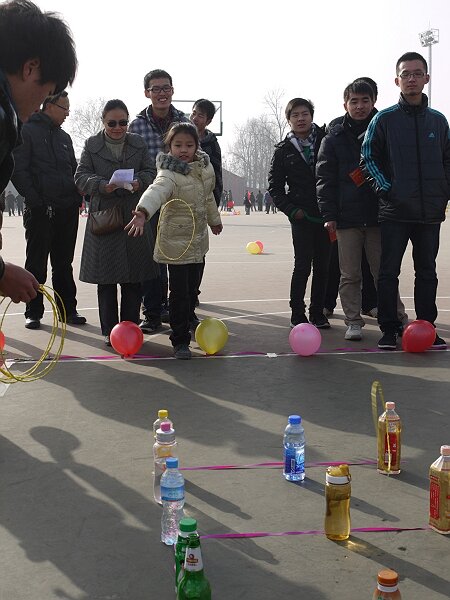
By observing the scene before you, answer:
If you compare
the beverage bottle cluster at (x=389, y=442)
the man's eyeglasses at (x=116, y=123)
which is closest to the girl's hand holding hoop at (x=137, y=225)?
the man's eyeglasses at (x=116, y=123)

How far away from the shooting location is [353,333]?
805 centimetres

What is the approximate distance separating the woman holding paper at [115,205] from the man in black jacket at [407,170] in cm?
209

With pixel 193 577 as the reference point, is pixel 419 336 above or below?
above

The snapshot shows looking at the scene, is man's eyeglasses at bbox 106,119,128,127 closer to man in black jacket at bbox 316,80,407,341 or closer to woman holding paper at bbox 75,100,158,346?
woman holding paper at bbox 75,100,158,346

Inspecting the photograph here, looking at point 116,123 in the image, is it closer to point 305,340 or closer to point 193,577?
point 305,340

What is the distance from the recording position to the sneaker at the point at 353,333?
8039 mm

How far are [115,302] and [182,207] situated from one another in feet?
3.85

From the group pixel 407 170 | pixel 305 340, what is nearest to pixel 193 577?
pixel 305 340

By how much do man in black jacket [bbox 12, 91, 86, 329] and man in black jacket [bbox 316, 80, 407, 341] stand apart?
267 cm

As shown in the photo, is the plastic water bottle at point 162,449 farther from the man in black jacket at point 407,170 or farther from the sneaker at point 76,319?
the sneaker at point 76,319

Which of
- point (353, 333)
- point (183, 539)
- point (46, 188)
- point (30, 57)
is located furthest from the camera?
point (46, 188)

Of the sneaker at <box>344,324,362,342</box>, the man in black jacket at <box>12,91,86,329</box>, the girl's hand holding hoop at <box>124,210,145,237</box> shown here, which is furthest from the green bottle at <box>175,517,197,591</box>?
the man in black jacket at <box>12,91,86,329</box>

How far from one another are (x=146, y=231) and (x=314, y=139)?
6.64ft

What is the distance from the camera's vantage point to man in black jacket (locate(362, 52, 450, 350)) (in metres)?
7.34
